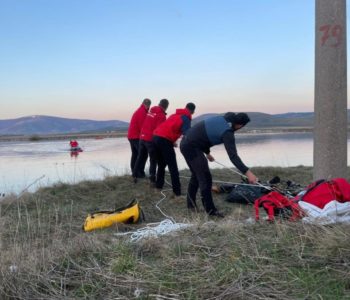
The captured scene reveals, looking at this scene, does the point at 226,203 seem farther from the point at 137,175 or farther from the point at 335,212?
the point at 335,212

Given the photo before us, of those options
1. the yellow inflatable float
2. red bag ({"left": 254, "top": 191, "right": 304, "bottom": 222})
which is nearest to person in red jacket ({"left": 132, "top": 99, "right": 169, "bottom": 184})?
the yellow inflatable float

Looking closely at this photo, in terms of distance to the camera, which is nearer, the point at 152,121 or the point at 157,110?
the point at 152,121

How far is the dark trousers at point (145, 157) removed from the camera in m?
9.27

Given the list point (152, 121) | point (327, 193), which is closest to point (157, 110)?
point (152, 121)

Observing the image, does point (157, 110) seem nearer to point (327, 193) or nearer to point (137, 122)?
A: point (137, 122)

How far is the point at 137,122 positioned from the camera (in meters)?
10.6

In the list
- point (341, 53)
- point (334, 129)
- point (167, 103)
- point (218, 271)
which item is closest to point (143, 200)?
point (167, 103)

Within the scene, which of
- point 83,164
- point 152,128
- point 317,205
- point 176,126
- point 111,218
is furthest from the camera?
point 83,164

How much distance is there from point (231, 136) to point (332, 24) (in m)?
2.19

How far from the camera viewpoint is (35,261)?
383 centimetres

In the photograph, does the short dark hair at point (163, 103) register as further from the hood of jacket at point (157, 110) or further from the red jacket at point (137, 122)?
the red jacket at point (137, 122)

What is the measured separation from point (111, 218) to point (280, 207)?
2412 millimetres

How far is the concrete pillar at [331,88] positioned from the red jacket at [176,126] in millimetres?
2293

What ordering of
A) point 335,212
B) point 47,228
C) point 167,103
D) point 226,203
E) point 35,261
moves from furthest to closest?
point 167,103 → point 226,203 → point 47,228 → point 335,212 → point 35,261
